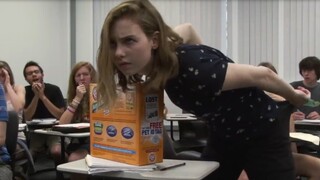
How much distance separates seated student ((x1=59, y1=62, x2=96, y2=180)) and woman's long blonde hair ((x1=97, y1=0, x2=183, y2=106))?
1.85 metres

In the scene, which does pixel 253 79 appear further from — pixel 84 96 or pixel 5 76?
pixel 5 76

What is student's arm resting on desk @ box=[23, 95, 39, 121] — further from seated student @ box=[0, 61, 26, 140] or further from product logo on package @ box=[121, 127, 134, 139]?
product logo on package @ box=[121, 127, 134, 139]

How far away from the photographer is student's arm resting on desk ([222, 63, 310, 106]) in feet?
3.98

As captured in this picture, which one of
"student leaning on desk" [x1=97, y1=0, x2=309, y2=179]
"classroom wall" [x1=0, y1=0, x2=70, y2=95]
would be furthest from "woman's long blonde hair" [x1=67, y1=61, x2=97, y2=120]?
"classroom wall" [x1=0, y1=0, x2=70, y2=95]

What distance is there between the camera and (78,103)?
336 cm

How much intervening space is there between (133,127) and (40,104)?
345cm

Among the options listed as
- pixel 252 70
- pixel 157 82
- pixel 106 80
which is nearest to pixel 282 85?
pixel 252 70

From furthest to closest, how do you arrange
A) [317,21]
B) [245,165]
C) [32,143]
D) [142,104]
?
[317,21], [32,143], [245,165], [142,104]

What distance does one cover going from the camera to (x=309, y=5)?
573 cm

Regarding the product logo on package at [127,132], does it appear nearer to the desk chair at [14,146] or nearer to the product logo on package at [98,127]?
the product logo on package at [98,127]

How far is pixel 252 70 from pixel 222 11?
514 centimetres

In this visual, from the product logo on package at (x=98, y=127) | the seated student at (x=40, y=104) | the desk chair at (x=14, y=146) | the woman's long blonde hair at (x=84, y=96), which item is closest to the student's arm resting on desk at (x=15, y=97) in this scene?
the seated student at (x=40, y=104)

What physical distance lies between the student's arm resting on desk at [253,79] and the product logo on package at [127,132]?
35cm

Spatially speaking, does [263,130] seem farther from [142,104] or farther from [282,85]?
[142,104]
